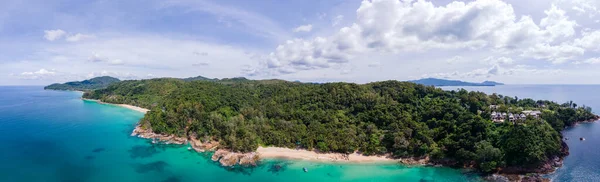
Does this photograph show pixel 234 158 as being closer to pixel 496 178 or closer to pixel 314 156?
pixel 314 156

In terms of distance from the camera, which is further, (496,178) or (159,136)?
(159,136)

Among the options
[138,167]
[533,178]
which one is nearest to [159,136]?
[138,167]

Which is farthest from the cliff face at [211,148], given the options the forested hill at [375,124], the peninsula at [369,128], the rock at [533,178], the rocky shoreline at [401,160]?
the rock at [533,178]

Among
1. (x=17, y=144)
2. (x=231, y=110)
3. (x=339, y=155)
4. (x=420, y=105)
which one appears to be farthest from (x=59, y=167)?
(x=420, y=105)

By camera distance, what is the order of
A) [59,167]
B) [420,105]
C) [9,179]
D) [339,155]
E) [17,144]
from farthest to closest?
[420,105] → [17,144] → [339,155] → [59,167] → [9,179]

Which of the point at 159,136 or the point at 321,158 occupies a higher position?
the point at 159,136

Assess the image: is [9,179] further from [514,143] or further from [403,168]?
[514,143]

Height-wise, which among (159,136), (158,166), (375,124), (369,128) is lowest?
(158,166)

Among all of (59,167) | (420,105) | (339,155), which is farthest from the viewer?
(420,105)
